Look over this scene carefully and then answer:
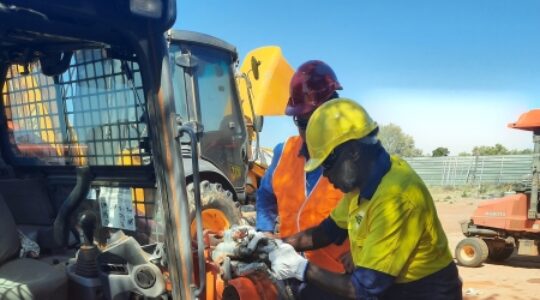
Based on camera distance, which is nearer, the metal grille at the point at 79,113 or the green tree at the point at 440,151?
the metal grille at the point at 79,113

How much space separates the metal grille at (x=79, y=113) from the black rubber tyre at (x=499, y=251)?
329 inches

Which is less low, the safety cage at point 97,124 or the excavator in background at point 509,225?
the safety cage at point 97,124

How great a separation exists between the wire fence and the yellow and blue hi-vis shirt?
28253 mm

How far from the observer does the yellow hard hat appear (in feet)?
6.79

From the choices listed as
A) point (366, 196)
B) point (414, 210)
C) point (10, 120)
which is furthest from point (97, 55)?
point (414, 210)

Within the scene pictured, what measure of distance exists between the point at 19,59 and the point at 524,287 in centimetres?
735

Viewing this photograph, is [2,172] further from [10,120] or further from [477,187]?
[477,187]

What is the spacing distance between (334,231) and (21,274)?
4.65 feet

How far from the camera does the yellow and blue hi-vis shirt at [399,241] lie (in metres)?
1.95

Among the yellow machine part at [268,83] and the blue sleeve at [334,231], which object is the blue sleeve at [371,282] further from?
the yellow machine part at [268,83]

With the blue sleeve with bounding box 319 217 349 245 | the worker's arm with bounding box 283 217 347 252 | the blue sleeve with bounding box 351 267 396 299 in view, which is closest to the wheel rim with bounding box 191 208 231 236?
the worker's arm with bounding box 283 217 347 252

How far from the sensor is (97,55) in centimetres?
231

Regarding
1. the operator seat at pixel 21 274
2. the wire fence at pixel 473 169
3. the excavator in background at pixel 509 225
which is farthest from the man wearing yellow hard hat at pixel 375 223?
the wire fence at pixel 473 169

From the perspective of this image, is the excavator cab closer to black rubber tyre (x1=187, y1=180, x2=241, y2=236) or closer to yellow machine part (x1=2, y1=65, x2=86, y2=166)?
yellow machine part (x1=2, y1=65, x2=86, y2=166)
